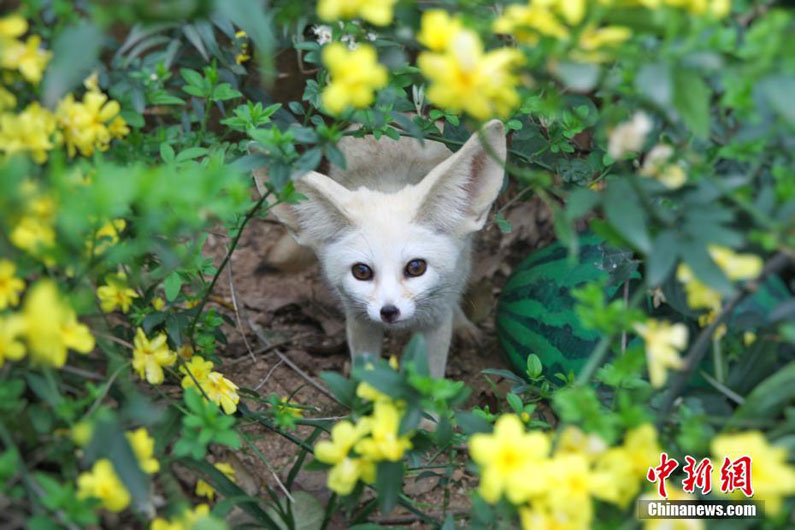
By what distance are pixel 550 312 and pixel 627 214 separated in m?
1.90

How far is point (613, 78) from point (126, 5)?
939 millimetres

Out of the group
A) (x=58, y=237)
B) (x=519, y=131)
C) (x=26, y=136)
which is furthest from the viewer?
(x=519, y=131)

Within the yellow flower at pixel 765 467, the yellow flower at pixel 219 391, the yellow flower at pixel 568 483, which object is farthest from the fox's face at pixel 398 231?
the yellow flower at pixel 765 467

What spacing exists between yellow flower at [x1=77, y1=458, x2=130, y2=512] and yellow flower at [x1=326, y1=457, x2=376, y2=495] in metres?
0.44

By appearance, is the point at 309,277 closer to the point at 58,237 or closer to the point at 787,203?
the point at 58,237

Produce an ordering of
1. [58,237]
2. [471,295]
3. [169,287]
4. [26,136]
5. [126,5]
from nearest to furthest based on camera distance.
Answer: [126,5]
[58,237]
[26,136]
[169,287]
[471,295]

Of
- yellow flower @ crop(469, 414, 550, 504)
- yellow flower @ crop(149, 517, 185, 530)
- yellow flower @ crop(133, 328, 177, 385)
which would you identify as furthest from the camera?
yellow flower @ crop(133, 328, 177, 385)

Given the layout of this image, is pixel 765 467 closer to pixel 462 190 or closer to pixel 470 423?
pixel 470 423

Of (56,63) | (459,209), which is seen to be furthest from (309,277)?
(56,63)

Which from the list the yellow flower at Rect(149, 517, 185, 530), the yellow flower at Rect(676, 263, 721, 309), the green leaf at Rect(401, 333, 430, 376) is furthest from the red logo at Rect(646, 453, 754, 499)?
the yellow flower at Rect(149, 517, 185, 530)

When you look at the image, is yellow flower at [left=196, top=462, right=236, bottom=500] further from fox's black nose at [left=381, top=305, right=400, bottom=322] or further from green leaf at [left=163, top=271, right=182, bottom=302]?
fox's black nose at [left=381, top=305, right=400, bottom=322]

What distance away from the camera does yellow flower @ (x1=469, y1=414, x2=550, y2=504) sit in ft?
5.02

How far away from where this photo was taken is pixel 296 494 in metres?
2.60

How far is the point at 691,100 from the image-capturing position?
152 cm
